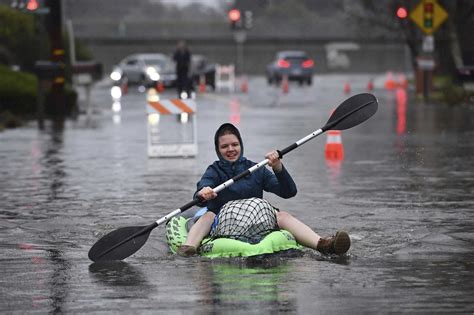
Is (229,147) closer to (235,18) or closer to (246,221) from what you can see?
(246,221)

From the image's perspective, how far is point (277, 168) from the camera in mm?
11539

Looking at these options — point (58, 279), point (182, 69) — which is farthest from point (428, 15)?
point (58, 279)

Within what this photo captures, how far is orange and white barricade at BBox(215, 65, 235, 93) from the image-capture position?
59.7 meters

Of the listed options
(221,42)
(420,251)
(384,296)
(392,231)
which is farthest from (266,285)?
(221,42)

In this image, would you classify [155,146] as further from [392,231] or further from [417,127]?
[392,231]

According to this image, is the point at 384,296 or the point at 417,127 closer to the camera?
the point at 384,296

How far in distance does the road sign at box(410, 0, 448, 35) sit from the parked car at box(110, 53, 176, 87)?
18073 millimetres

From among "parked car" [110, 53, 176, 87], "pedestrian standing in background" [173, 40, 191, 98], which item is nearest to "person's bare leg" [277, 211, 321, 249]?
"pedestrian standing in background" [173, 40, 191, 98]

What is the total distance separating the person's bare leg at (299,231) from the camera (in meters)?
11.3

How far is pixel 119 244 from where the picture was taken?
37.1ft

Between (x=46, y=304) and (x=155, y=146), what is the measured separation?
13.2m

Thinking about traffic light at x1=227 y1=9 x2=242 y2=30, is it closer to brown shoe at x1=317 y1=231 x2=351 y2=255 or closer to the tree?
the tree

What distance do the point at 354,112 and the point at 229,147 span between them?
1429mm

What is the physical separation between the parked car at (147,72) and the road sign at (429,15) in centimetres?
1807
